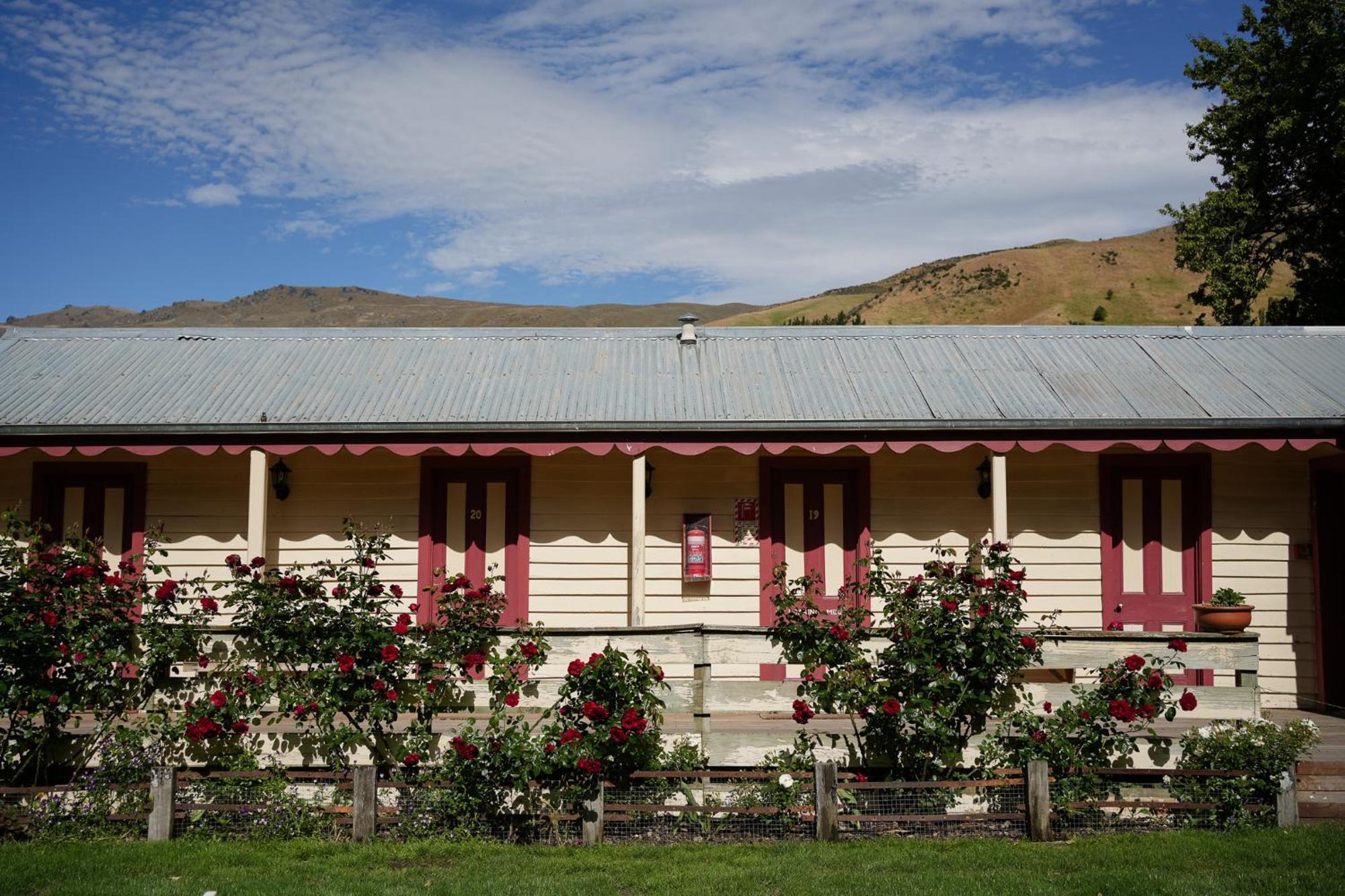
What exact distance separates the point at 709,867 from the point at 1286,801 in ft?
12.7

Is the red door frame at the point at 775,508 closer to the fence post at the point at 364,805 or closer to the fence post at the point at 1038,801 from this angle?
the fence post at the point at 1038,801

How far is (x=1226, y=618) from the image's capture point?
28.2ft

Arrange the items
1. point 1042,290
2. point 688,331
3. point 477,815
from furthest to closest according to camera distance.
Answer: point 1042,290, point 688,331, point 477,815

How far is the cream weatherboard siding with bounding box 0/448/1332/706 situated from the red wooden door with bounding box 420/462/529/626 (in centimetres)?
13

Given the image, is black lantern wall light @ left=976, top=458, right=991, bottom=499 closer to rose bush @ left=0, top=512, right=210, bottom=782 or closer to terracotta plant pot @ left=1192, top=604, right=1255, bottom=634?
terracotta plant pot @ left=1192, top=604, right=1255, bottom=634

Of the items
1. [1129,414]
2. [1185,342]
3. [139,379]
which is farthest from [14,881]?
[1185,342]

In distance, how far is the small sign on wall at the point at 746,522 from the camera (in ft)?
34.2

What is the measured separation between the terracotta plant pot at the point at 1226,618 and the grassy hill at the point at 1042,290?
54.3 metres

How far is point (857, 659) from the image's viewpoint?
7176mm

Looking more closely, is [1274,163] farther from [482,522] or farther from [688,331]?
[482,522]

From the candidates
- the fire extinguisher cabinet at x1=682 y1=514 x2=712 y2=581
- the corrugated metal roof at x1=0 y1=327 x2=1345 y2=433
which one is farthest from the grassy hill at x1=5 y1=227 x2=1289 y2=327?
the fire extinguisher cabinet at x1=682 y1=514 x2=712 y2=581

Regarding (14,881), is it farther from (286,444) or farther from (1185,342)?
(1185,342)

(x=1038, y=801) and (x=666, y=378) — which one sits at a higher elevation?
(x=666, y=378)

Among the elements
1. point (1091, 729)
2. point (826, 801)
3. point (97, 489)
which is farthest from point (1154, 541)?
point (97, 489)
